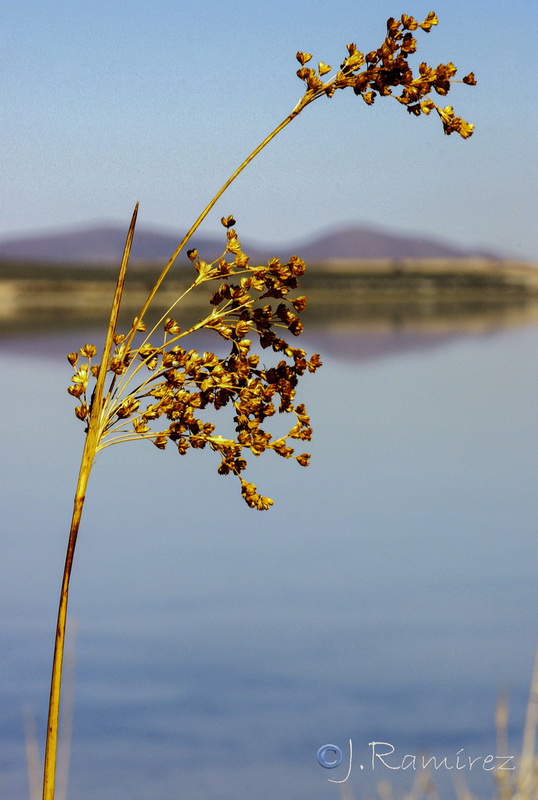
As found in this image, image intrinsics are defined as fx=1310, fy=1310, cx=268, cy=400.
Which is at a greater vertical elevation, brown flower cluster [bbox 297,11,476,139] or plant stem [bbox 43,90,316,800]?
brown flower cluster [bbox 297,11,476,139]

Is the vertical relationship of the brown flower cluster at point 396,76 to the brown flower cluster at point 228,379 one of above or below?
above

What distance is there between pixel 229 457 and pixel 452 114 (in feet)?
1.84

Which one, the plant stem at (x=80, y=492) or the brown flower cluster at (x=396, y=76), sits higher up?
the brown flower cluster at (x=396, y=76)

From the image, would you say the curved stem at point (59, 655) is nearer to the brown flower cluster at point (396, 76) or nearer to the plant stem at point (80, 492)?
the plant stem at point (80, 492)

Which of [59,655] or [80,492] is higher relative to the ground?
[80,492]

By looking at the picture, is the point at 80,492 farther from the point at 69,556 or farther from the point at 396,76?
the point at 396,76

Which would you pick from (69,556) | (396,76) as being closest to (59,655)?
(69,556)

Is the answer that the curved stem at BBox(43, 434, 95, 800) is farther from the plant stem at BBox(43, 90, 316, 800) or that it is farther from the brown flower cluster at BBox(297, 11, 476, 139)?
the brown flower cluster at BBox(297, 11, 476, 139)

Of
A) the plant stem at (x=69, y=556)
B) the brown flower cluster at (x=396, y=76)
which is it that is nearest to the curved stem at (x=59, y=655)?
the plant stem at (x=69, y=556)

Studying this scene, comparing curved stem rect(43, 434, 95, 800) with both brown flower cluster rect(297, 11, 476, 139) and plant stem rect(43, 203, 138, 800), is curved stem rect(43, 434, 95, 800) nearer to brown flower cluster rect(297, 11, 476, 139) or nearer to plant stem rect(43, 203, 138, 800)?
plant stem rect(43, 203, 138, 800)

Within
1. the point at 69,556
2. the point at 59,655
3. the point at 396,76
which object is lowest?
the point at 59,655

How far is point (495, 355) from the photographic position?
31.9 metres

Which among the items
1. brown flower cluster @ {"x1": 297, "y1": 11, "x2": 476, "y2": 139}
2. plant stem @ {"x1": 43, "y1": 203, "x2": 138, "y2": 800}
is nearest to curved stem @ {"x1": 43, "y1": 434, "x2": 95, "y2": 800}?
plant stem @ {"x1": 43, "y1": 203, "x2": 138, "y2": 800}

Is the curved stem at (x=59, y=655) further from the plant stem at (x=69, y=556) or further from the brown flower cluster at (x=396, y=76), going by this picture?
the brown flower cluster at (x=396, y=76)
